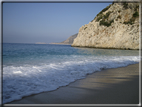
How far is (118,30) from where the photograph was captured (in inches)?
1203

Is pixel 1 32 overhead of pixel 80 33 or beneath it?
beneath

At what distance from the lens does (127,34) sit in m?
28.9

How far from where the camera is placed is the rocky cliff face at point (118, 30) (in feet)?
94.1

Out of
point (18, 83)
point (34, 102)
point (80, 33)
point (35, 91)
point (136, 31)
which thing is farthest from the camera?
point (80, 33)

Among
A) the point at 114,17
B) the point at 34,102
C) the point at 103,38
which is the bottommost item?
the point at 34,102

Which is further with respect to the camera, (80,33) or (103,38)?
(80,33)

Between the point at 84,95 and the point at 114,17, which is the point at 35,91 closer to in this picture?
the point at 84,95

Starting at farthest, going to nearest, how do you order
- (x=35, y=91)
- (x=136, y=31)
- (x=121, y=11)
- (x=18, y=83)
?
1. (x=121, y=11)
2. (x=136, y=31)
3. (x=18, y=83)
4. (x=35, y=91)

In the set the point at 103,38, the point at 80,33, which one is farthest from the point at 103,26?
the point at 80,33

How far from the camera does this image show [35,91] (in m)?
2.90

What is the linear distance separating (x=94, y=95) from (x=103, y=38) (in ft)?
108

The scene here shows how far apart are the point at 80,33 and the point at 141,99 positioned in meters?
45.5

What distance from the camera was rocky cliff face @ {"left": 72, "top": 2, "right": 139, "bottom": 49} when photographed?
2870cm

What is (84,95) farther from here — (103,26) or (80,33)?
(80,33)
